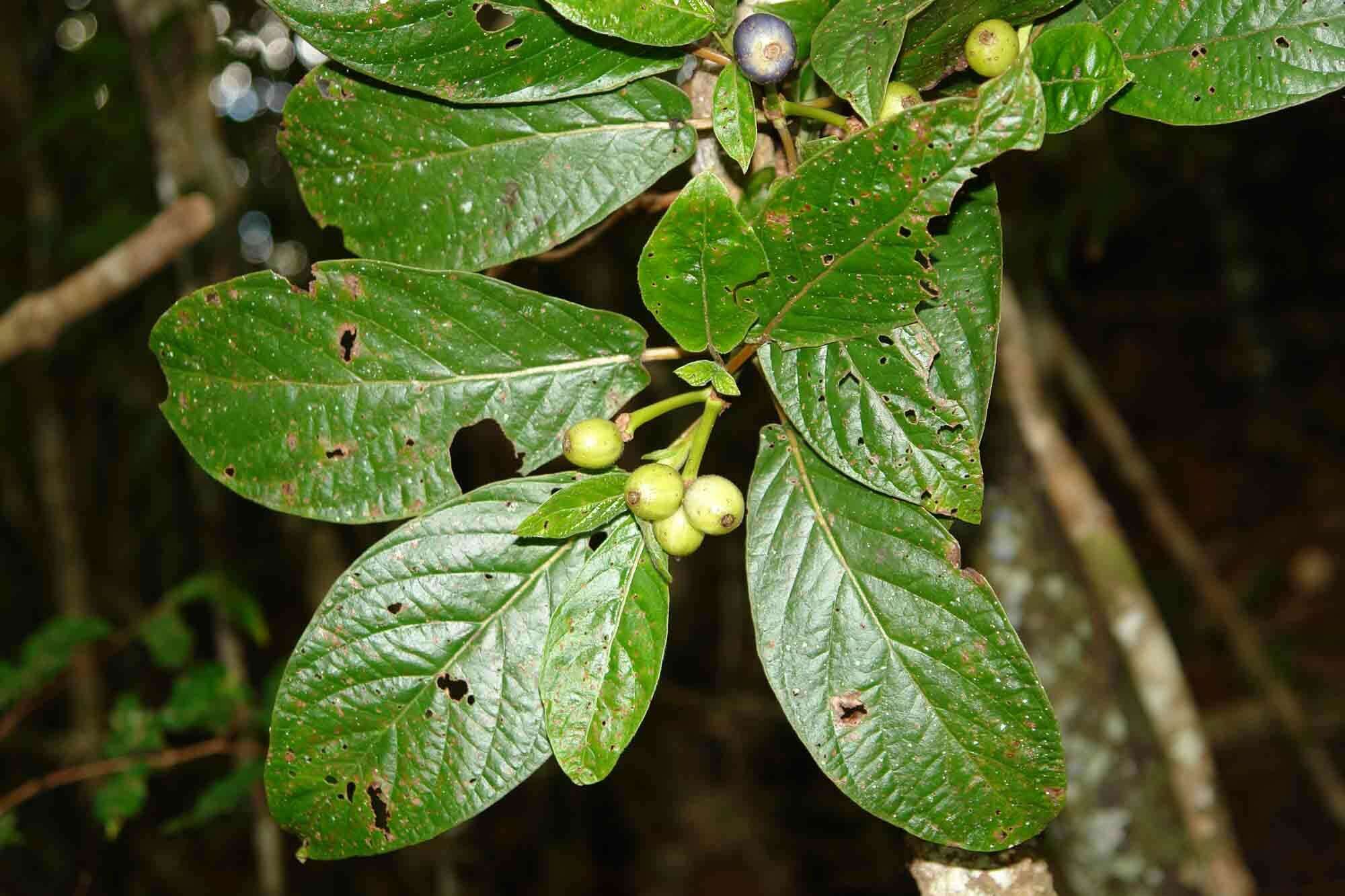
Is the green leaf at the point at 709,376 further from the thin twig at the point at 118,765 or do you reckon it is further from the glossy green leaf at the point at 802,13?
the thin twig at the point at 118,765

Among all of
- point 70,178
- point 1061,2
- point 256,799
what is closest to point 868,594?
point 1061,2

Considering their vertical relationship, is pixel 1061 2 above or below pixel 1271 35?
above

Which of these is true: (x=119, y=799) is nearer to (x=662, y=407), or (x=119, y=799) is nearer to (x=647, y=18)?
(x=662, y=407)

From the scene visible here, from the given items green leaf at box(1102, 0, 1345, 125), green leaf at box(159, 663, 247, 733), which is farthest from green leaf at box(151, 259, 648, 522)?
green leaf at box(159, 663, 247, 733)

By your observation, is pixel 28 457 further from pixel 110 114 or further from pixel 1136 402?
pixel 1136 402

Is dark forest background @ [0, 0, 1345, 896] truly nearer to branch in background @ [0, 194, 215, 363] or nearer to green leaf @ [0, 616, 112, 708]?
branch in background @ [0, 194, 215, 363]

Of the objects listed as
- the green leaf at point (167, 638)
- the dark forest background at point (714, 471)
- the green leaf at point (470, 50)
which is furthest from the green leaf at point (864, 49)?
the green leaf at point (167, 638)
